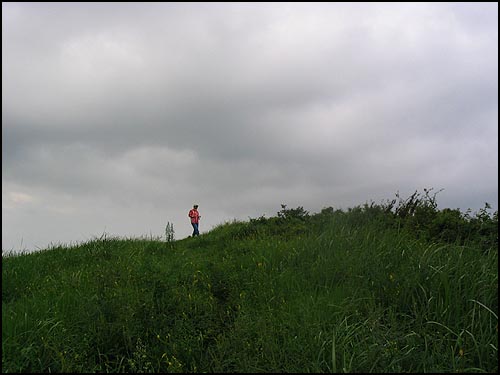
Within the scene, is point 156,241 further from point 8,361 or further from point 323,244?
point 8,361

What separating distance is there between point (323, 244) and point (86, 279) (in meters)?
4.11

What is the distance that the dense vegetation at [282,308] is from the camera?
5.15m

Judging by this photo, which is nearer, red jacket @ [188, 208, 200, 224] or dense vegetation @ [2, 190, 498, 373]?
dense vegetation @ [2, 190, 498, 373]

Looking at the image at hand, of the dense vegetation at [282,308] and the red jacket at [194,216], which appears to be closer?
the dense vegetation at [282,308]

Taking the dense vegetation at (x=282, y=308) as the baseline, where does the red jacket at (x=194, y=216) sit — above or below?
above

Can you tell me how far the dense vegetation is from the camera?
5.15 metres

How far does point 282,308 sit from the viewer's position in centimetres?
623

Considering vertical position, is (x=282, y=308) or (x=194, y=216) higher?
(x=194, y=216)

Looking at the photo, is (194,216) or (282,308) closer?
(282,308)

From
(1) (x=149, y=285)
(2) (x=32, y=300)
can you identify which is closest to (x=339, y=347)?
(1) (x=149, y=285)

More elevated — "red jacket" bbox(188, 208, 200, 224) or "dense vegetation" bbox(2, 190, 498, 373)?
"red jacket" bbox(188, 208, 200, 224)

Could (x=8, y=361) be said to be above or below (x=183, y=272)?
below

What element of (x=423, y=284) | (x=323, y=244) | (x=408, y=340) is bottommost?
(x=408, y=340)

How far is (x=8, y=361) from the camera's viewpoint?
206 inches
